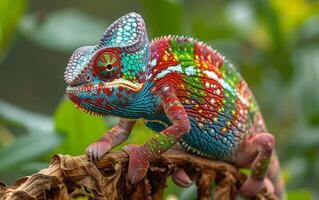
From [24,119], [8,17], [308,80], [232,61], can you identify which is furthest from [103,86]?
[308,80]

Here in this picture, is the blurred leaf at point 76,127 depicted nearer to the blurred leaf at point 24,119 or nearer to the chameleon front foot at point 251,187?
the blurred leaf at point 24,119

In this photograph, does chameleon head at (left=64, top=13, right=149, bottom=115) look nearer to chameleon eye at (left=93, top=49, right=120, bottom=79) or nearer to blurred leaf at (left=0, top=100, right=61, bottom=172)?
chameleon eye at (left=93, top=49, right=120, bottom=79)

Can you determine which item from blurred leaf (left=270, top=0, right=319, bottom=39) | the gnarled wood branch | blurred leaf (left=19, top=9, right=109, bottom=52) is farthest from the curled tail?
blurred leaf (left=270, top=0, right=319, bottom=39)

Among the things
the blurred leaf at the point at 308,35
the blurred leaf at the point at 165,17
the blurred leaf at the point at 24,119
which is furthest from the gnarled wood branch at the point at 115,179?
the blurred leaf at the point at 308,35

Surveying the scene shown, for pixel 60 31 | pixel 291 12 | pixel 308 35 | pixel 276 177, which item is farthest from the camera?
pixel 291 12

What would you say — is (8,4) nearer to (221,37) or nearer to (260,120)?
(260,120)

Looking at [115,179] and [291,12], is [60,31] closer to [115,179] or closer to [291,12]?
[291,12]

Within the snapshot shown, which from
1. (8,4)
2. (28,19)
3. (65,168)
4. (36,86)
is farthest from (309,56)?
(36,86)
